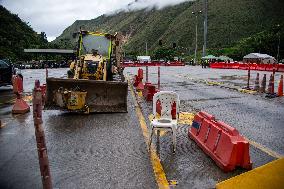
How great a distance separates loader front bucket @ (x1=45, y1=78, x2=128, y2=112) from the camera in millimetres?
12297

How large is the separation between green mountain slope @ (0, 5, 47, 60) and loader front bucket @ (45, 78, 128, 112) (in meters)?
61.8

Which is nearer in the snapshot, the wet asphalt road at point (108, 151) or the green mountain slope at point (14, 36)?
the wet asphalt road at point (108, 151)

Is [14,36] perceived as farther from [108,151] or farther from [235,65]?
[108,151]

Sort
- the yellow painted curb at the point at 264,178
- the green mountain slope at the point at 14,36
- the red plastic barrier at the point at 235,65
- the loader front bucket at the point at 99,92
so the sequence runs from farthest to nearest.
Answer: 1. the green mountain slope at the point at 14,36
2. the red plastic barrier at the point at 235,65
3. the loader front bucket at the point at 99,92
4. the yellow painted curb at the point at 264,178

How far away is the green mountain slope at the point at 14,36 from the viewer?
77.2 meters

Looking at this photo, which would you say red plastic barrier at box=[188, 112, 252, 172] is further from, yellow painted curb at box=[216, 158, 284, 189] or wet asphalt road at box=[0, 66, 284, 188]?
yellow painted curb at box=[216, 158, 284, 189]

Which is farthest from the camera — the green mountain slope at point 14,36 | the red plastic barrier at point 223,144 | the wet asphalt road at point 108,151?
the green mountain slope at point 14,36

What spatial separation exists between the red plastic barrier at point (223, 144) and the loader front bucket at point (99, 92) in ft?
16.3

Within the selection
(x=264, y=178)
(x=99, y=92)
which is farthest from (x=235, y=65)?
(x=264, y=178)

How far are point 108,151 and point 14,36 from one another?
8859 centimetres

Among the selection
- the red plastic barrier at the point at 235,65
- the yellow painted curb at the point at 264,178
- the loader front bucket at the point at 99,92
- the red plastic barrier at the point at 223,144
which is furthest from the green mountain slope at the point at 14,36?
the yellow painted curb at the point at 264,178

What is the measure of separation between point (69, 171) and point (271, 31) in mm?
108238

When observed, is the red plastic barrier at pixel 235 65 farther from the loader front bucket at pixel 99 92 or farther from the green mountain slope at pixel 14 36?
the loader front bucket at pixel 99 92

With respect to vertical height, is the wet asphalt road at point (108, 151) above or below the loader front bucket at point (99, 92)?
below
